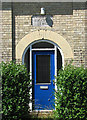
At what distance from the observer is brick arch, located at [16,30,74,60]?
752 cm

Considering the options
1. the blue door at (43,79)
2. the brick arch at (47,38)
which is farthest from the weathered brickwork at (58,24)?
the blue door at (43,79)

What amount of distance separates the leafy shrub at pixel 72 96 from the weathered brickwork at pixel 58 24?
5.37 ft

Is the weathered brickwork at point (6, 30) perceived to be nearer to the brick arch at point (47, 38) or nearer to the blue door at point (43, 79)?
the brick arch at point (47, 38)

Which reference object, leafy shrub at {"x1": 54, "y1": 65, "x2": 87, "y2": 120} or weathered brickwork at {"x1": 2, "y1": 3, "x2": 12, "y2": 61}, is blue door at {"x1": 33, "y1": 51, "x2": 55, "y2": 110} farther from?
leafy shrub at {"x1": 54, "y1": 65, "x2": 87, "y2": 120}

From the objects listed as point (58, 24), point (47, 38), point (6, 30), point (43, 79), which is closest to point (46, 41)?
point (47, 38)

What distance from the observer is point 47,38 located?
7547 millimetres

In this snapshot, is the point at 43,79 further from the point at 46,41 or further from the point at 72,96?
the point at 72,96

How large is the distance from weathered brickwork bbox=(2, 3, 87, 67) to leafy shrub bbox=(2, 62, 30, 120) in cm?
168

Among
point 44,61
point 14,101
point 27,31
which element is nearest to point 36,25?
point 27,31

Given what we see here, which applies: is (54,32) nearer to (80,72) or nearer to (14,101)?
(80,72)

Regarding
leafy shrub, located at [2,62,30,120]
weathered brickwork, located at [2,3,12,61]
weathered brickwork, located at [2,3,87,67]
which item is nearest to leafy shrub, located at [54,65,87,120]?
leafy shrub, located at [2,62,30,120]

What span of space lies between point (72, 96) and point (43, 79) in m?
2.05

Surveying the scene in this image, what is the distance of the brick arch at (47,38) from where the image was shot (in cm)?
752

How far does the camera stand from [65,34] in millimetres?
7602
